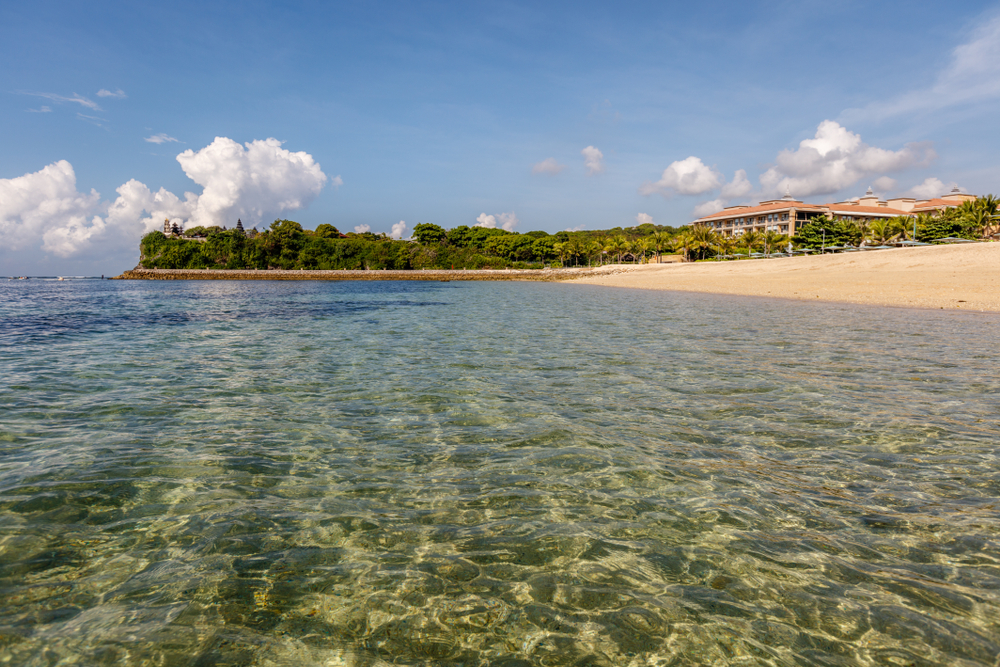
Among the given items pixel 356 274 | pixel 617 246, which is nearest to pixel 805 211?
pixel 617 246

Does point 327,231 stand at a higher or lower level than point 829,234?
higher

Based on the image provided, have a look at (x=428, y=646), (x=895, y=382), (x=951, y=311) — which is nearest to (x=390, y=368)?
(x=428, y=646)

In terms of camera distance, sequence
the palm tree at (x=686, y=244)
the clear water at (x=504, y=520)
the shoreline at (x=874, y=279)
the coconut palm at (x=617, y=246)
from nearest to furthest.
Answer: the clear water at (x=504, y=520), the shoreline at (x=874, y=279), the palm tree at (x=686, y=244), the coconut palm at (x=617, y=246)

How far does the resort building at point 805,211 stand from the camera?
4713 inches

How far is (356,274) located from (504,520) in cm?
12417

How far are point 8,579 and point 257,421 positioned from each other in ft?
12.2

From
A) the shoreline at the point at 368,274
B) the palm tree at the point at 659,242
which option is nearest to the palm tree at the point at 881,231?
the palm tree at the point at 659,242

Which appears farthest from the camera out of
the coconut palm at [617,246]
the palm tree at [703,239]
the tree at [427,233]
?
the tree at [427,233]

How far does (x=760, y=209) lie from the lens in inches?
5054

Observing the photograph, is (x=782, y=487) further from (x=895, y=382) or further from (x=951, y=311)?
(x=951, y=311)

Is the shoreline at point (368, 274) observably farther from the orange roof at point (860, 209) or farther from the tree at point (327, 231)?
the orange roof at point (860, 209)

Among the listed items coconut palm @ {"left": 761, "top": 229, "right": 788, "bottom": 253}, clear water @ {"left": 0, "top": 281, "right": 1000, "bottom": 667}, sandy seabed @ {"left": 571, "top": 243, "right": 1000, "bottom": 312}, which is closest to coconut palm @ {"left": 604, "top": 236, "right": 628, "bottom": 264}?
coconut palm @ {"left": 761, "top": 229, "right": 788, "bottom": 253}

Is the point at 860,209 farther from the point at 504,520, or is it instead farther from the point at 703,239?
the point at 504,520

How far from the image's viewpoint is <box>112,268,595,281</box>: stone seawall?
109750 millimetres
